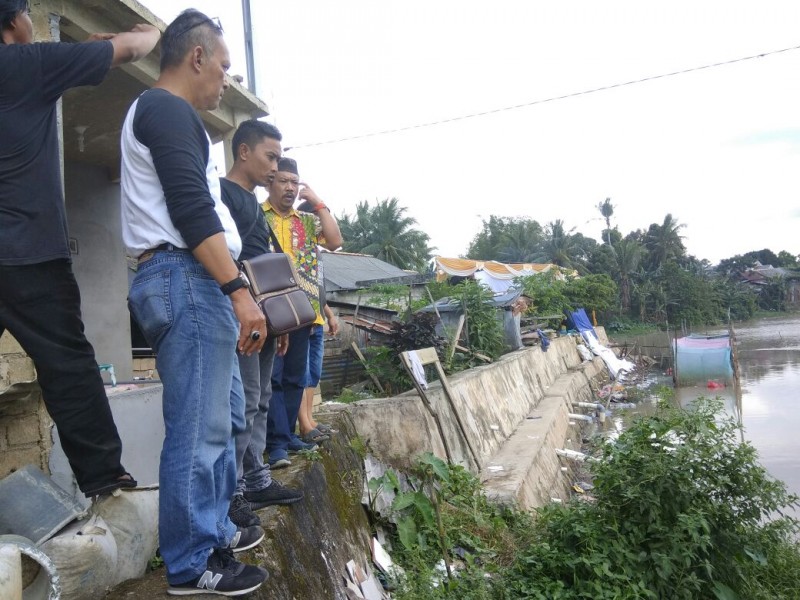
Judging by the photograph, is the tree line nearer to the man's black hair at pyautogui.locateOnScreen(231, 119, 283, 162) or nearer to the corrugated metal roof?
the corrugated metal roof

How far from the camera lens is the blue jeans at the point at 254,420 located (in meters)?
2.57

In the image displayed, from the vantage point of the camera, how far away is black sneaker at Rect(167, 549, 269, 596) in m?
1.83


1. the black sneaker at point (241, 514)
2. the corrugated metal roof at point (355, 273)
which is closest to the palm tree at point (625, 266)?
the corrugated metal roof at point (355, 273)

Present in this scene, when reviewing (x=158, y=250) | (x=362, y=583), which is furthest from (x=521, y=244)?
(x=158, y=250)

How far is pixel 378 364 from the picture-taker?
9.24 meters

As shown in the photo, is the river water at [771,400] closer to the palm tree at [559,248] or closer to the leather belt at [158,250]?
the leather belt at [158,250]

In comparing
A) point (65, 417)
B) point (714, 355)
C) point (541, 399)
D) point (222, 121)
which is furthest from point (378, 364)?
point (714, 355)

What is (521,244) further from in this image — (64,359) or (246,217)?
(64,359)

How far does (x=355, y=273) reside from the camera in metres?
19.3

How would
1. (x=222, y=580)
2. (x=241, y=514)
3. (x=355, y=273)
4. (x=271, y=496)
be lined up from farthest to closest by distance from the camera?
(x=355, y=273) < (x=271, y=496) < (x=241, y=514) < (x=222, y=580)

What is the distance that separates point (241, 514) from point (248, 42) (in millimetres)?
3804

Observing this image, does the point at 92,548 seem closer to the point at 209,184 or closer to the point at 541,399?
the point at 209,184

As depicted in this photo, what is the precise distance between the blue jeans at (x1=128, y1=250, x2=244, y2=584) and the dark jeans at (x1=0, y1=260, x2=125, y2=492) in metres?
0.24

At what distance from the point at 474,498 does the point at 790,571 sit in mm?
2252
